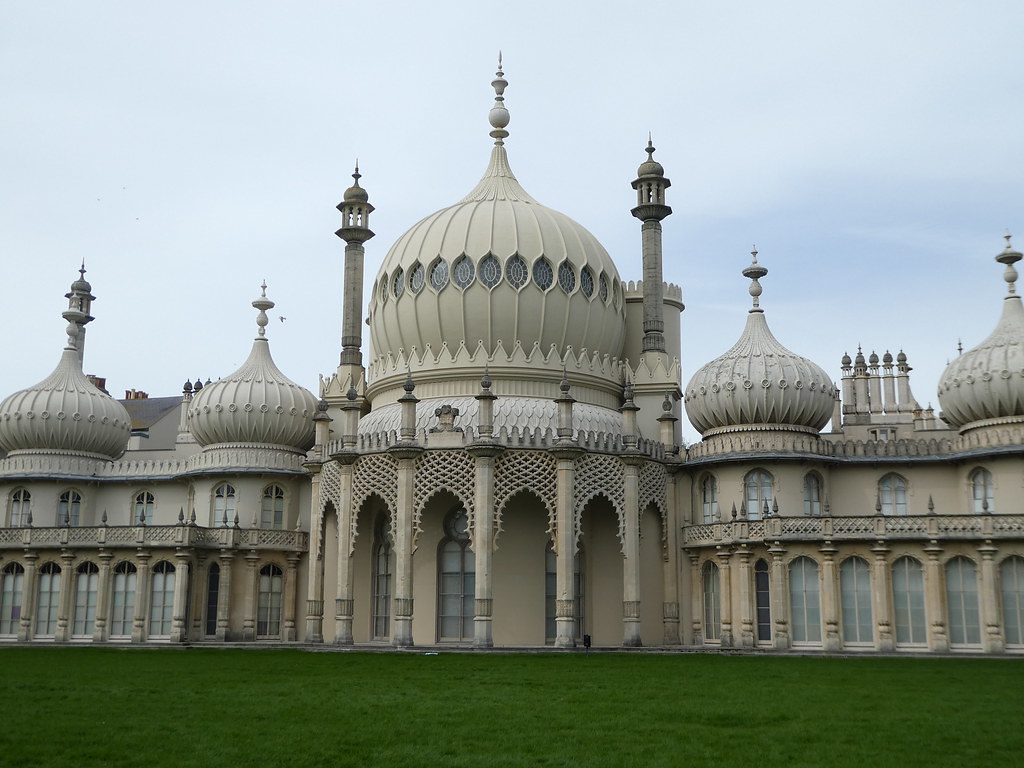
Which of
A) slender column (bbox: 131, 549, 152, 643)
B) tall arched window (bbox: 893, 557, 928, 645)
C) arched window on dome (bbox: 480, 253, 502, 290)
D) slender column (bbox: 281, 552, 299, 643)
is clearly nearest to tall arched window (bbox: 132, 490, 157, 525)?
slender column (bbox: 131, 549, 152, 643)

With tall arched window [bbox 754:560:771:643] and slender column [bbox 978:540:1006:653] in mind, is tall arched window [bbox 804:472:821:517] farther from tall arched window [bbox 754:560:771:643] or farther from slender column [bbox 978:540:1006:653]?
slender column [bbox 978:540:1006:653]

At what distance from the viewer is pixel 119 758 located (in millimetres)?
12469

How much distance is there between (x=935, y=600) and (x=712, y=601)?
A: 8.01 meters

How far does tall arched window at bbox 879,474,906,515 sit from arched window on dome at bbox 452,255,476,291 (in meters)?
16.4

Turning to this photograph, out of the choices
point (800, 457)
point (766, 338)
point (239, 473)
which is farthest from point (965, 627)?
point (239, 473)

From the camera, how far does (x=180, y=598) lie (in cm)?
4231

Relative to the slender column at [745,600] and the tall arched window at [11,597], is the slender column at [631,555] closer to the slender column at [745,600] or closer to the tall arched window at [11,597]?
the slender column at [745,600]

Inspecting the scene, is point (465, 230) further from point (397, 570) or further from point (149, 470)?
point (149, 470)

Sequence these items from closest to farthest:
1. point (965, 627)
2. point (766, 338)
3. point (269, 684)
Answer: point (269, 684) → point (965, 627) → point (766, 338)

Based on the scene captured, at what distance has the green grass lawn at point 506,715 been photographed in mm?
12812

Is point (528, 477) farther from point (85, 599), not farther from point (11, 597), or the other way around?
point (11, 597)

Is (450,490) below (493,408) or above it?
below

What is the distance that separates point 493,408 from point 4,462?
2155 cm

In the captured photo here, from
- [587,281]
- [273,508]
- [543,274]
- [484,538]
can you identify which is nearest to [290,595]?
[273,508]
